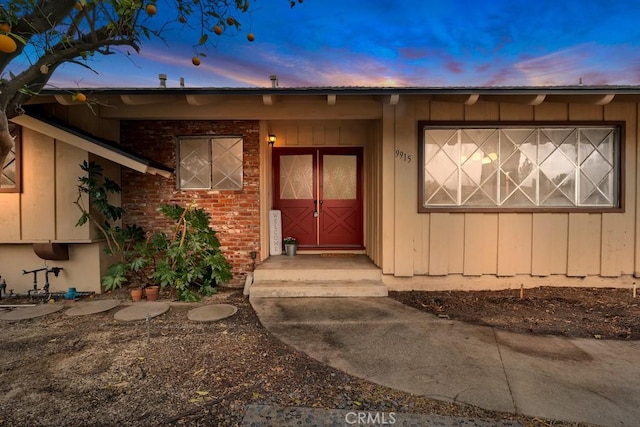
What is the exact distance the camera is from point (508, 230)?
4.98 m

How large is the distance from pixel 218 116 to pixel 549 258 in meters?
5.78

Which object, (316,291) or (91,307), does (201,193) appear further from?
(316,291)

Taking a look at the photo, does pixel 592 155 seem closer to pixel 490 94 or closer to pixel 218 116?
pixel 490 94

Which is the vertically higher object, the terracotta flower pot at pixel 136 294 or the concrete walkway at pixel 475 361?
the terracotta flower pot at pixel 136 294

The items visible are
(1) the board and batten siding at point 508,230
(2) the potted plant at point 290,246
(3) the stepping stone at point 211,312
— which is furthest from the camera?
(2) the potted plant at point 290,246

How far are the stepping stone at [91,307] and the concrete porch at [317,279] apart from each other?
1982 mm

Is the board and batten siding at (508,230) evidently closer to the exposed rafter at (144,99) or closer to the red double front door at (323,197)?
the red double front door at (323,197)

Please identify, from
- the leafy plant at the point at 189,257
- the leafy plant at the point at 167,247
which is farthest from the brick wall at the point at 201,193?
the leafy plant at the point at 189,257

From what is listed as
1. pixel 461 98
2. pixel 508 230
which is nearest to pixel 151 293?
pixel 461 98

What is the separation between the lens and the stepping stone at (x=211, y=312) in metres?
3.95

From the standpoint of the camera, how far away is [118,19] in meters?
2.32

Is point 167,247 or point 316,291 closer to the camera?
point 316,291

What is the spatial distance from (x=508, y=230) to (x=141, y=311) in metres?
5.59

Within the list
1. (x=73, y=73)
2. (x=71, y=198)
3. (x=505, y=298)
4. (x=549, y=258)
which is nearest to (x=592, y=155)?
(x=549, y=258)
